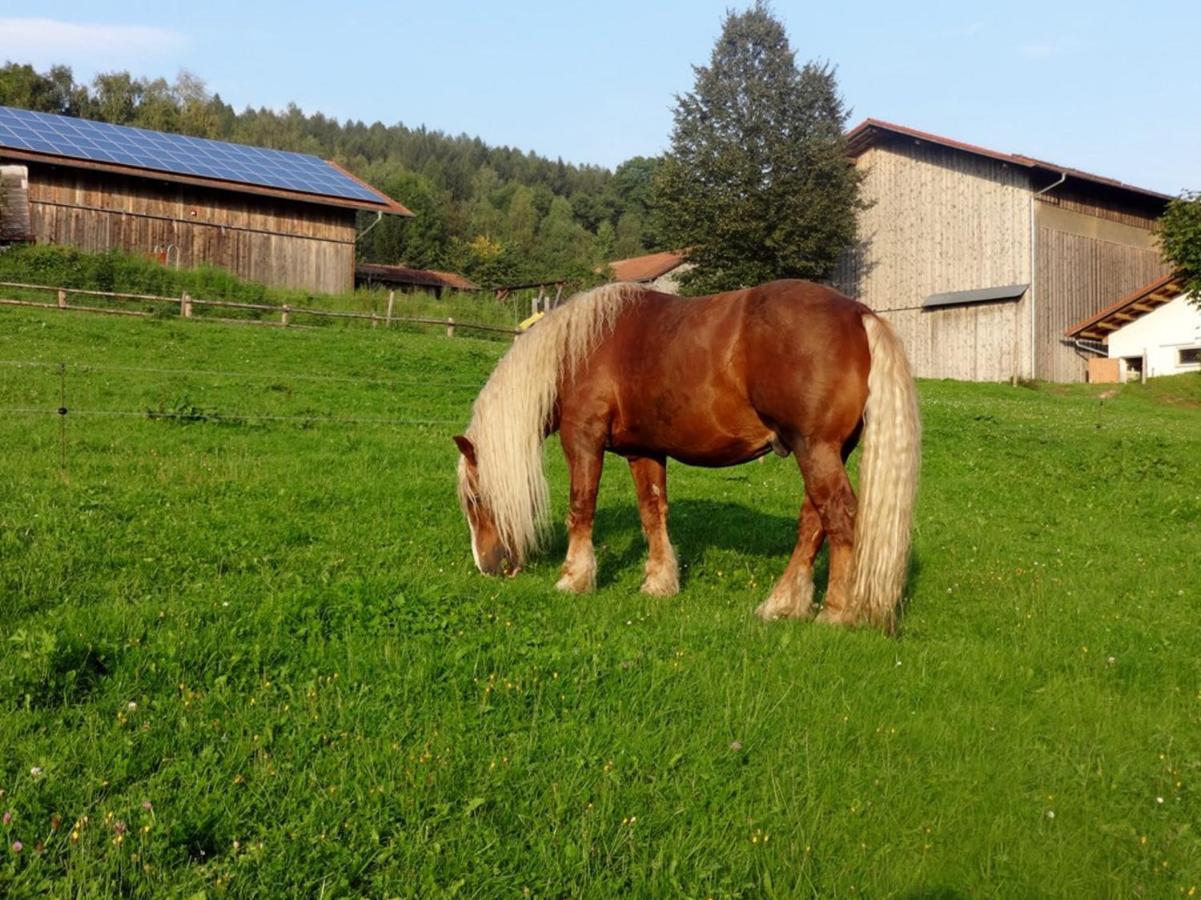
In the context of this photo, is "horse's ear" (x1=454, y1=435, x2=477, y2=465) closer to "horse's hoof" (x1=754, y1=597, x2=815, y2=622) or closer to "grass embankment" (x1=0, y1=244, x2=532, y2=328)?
"horse's hoof" (x1=754, y1=597, x2=815, y2=622)

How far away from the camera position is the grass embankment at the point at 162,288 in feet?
86.8

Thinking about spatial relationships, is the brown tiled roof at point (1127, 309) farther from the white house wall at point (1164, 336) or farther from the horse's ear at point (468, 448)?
the horse's ear at point (468, 448)

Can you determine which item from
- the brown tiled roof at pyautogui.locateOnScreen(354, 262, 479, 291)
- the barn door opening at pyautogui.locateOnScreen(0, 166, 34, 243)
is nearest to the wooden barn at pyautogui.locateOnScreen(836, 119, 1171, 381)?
A: the brown tiled roof at pyautogui.locateOnScreen(354, 262, 479, 291)

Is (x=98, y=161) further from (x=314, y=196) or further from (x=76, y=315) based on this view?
(x=76, y=315)

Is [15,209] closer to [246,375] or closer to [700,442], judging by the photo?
[700,442]

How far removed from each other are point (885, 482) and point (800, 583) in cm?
99

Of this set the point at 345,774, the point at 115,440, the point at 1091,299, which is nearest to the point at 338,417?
the point at 115,440

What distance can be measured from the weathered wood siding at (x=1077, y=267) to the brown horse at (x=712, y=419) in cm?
3090

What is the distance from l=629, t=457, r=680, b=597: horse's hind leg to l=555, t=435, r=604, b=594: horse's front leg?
36 cm

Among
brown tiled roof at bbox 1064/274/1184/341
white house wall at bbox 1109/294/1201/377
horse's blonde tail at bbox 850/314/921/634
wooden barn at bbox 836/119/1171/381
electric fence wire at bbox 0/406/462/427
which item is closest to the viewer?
horse's blonde tail at bbox 850/314/921/634

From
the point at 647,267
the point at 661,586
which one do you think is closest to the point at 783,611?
the point at 661,586

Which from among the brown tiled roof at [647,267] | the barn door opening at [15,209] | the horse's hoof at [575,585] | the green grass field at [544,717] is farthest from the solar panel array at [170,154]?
the horse's hoof at [575,585]

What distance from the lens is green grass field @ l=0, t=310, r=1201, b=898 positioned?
10.5ft

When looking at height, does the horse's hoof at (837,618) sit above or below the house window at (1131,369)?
below
